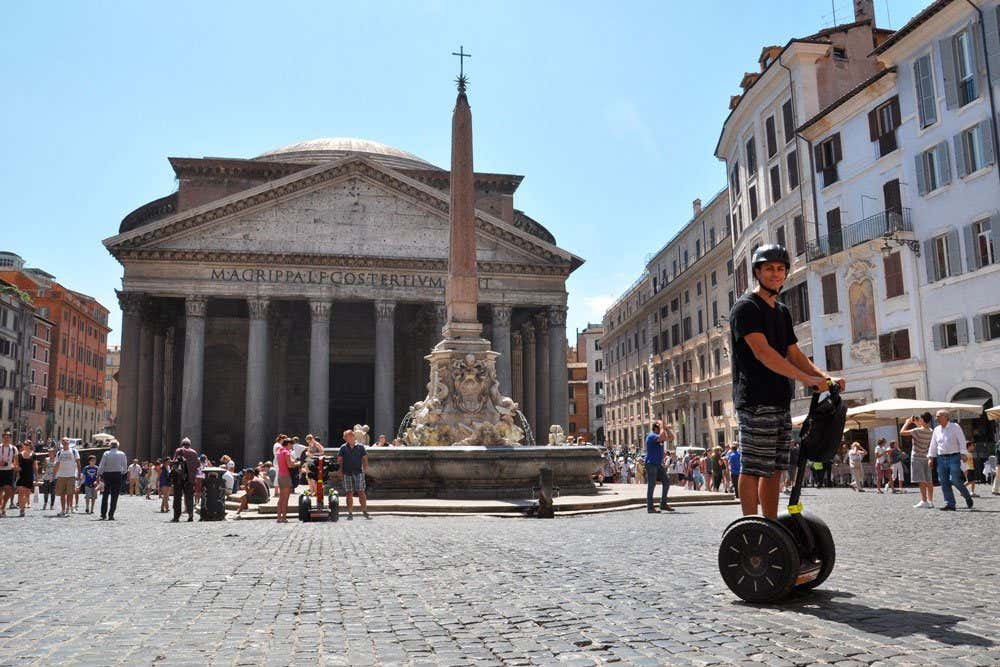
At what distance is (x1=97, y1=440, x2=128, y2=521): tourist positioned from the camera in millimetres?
15375

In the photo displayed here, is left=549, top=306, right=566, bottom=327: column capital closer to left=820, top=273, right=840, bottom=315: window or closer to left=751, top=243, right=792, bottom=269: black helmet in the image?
left=820, top=273, right=840, bottom=315: window

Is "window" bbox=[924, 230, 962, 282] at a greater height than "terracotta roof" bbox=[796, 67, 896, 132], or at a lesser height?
lesser

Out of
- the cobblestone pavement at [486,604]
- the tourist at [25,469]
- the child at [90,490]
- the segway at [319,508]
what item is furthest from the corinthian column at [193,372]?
the cobblestone pavement at [486,604]

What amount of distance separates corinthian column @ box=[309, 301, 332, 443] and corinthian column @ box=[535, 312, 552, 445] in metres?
9.87

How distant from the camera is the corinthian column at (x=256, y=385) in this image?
3447 centimetres

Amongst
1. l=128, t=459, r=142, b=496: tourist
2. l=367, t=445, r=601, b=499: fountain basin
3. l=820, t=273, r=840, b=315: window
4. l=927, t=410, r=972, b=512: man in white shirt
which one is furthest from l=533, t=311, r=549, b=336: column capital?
l=927, t=410, r=972, b=512: man in white shirt

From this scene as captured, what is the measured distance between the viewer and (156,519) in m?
15.4

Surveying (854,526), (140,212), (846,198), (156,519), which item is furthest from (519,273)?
(854,526)

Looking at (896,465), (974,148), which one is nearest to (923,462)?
(896,465)

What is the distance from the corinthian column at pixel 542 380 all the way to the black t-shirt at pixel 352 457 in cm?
2566

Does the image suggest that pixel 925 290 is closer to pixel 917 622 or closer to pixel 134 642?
pixel 917 622

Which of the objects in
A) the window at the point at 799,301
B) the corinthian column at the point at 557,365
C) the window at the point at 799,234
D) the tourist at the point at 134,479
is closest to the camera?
the tourist at the point at 134,479

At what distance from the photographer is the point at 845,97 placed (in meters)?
28.7

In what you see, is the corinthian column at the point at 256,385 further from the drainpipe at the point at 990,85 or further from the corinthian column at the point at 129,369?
the drainpipe at the point at 990,85
